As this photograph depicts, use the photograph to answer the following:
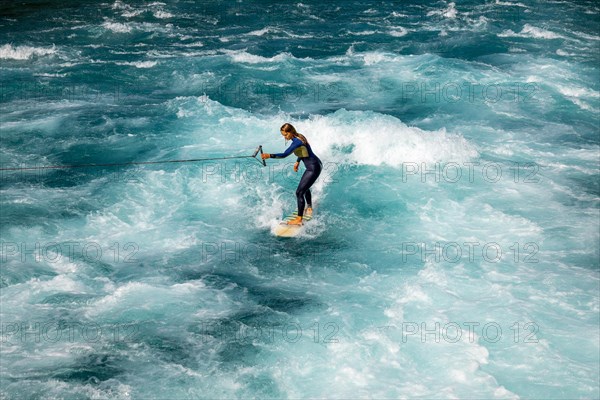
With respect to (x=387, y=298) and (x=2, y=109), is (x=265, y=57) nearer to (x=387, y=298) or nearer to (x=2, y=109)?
(x=2, y=109)

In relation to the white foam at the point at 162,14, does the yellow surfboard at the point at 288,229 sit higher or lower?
lower

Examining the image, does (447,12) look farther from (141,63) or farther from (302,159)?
(302,159)

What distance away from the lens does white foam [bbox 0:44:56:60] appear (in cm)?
2380

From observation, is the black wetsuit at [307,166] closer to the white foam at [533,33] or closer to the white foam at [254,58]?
the white foam at [254,58]

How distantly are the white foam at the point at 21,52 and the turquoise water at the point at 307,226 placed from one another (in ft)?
0.40

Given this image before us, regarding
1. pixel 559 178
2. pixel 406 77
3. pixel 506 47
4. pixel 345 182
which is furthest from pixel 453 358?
pixel 506 47

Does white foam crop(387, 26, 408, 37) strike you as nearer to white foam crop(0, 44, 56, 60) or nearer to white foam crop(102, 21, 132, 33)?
white foam crop(102, 21, 132, 33)

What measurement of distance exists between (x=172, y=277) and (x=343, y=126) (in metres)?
7.12

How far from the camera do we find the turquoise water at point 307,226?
9.52 meters

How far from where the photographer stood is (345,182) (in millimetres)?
14961

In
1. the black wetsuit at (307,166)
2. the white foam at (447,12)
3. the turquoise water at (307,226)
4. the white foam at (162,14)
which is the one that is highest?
the white foam at (162,14)

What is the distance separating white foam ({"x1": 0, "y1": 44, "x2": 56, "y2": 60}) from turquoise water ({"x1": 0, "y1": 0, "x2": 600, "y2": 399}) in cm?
12

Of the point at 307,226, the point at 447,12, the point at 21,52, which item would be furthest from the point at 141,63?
the point at 447,12

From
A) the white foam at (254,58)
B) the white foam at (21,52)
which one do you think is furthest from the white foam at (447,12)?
the white foam at (21,52)
